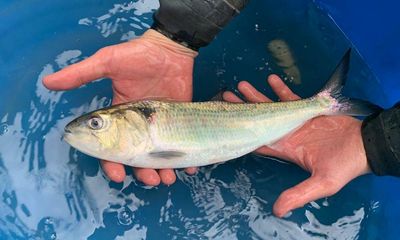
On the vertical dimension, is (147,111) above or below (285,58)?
below

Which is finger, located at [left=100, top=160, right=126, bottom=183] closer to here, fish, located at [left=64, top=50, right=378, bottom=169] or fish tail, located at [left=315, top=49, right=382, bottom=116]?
fish, located at [left=64, top=50, right=378, bottom=169]

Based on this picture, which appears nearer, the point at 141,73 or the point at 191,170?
the point at 141,73

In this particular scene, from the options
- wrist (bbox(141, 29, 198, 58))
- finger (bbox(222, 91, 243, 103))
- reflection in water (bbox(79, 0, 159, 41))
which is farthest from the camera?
reflection in water (bbox(79, 0, 159, 41))

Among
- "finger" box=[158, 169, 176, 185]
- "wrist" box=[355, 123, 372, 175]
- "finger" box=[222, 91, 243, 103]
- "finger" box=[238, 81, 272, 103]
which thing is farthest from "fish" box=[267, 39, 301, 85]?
"finger" box=[158, 169, 176, 185]

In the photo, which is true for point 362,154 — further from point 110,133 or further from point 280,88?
point 110,133

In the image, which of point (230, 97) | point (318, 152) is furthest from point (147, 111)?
point (318, 152)

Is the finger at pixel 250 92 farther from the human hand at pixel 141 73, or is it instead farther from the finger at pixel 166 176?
the finger at pixel 166 176

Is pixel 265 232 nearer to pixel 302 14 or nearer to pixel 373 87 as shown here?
pixel 373 87

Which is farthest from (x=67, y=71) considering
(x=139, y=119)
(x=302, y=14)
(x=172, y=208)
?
(x=302, y=14)
